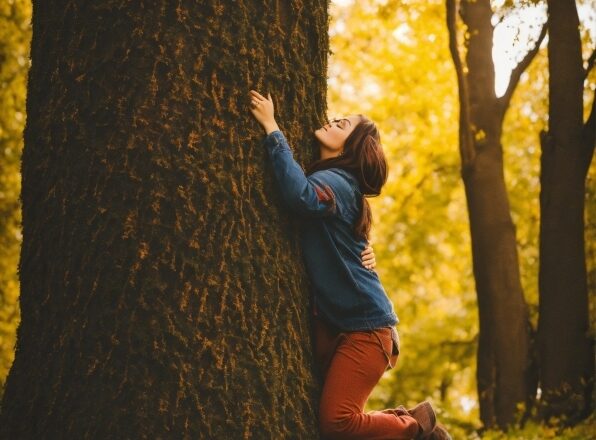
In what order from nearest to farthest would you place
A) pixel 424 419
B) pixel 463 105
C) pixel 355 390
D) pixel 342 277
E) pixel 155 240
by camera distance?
pixel 155 240 < pixel 355 390 < pixel 342 277 < pixel 424 419 < pixel 463 105

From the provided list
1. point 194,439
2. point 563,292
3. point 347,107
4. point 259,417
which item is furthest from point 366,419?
point 347,107

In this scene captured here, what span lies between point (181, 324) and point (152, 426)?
41 centimetres

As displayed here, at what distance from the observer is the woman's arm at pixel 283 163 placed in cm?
357

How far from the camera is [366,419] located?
379 centimetres

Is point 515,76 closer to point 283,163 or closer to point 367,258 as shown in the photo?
point 367,258

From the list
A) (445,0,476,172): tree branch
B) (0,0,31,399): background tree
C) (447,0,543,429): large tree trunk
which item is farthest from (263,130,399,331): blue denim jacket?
(0,0,31,399): background tree

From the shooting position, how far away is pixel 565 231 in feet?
30.5

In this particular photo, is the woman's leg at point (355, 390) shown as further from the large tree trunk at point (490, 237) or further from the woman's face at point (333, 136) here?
the large tree trunk at point (490, 237)

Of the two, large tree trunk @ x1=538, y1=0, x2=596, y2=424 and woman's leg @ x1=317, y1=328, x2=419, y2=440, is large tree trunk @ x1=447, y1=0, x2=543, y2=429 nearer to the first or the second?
large tree trunk @ x1=538, y1=0, x2=596, y2=424

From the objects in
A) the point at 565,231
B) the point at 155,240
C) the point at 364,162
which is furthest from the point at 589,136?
the point at 155,240

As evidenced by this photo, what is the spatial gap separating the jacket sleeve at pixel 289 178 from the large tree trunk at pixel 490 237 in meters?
6.83

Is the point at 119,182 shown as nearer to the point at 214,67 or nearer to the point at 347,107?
the point at 214,67

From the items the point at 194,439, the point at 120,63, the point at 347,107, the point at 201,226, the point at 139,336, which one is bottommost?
the point at 194,439

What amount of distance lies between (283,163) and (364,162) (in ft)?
2.21
